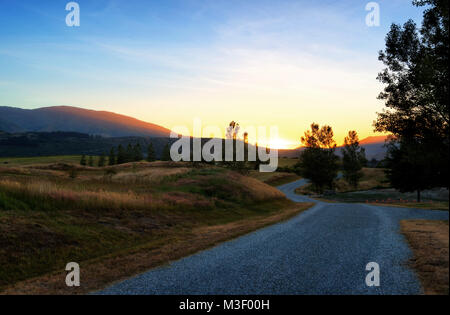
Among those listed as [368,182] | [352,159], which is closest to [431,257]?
[352,159]

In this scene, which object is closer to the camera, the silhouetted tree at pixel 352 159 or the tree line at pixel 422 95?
the tree line at pixel 422 95

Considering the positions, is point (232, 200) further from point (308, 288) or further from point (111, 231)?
point (308, 288)

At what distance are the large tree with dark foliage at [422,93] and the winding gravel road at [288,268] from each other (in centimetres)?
410

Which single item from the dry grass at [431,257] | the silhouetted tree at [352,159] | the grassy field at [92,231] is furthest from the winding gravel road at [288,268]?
the silhouetted tree at [352,159]

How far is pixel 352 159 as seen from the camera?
8462 cm

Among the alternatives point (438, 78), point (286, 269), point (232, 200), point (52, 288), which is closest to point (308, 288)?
point (286, 269)

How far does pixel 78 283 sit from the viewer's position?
28.8 ft

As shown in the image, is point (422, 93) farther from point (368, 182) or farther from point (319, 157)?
point (368, 182)

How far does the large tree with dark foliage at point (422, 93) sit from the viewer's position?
10445mm

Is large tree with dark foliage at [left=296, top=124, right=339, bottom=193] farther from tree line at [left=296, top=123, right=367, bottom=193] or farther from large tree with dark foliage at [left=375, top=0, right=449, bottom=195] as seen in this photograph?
large tree with dark foliage at [left=375, top=0, right=449, bottom=195]

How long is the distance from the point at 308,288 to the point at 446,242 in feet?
13.8

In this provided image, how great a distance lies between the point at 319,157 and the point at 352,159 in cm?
2087

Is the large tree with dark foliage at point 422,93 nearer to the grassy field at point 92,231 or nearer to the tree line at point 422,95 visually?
the tree line at point 422,95

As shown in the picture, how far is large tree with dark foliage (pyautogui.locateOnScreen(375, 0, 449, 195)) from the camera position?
10.4 metres
